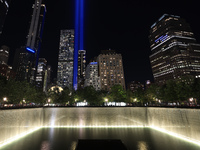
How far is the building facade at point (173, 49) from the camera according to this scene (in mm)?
133750

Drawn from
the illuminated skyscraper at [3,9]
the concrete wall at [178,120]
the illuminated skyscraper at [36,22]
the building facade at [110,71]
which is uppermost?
the illuminated skyscraper at [36,22]

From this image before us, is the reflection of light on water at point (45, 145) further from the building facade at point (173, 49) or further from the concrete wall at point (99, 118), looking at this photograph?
the building facade at point (173, 49)

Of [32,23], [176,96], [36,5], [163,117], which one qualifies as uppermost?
[36,5]

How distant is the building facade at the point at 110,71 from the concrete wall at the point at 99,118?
104737 mm

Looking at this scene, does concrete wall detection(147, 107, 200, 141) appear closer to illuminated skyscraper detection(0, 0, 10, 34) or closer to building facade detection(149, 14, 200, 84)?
building facade detection(149, 14, 200, 84)

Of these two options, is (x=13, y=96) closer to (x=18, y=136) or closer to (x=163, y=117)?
(x=18, y=136)

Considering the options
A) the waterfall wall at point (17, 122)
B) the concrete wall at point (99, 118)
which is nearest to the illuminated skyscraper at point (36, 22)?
the concrete wall at point (99, 118)

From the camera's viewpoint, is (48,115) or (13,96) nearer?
(48,115)

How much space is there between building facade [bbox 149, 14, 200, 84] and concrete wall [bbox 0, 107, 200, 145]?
119 meters

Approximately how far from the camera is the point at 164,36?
159625 millimetres

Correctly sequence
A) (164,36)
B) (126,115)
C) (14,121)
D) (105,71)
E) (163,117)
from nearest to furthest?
(14,121) < (163,117) < (126,115) < (105,71) < (164,36)

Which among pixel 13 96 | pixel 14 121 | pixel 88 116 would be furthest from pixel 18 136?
pixel 13 96

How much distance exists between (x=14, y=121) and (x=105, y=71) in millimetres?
124591

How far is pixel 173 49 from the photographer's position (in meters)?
144
